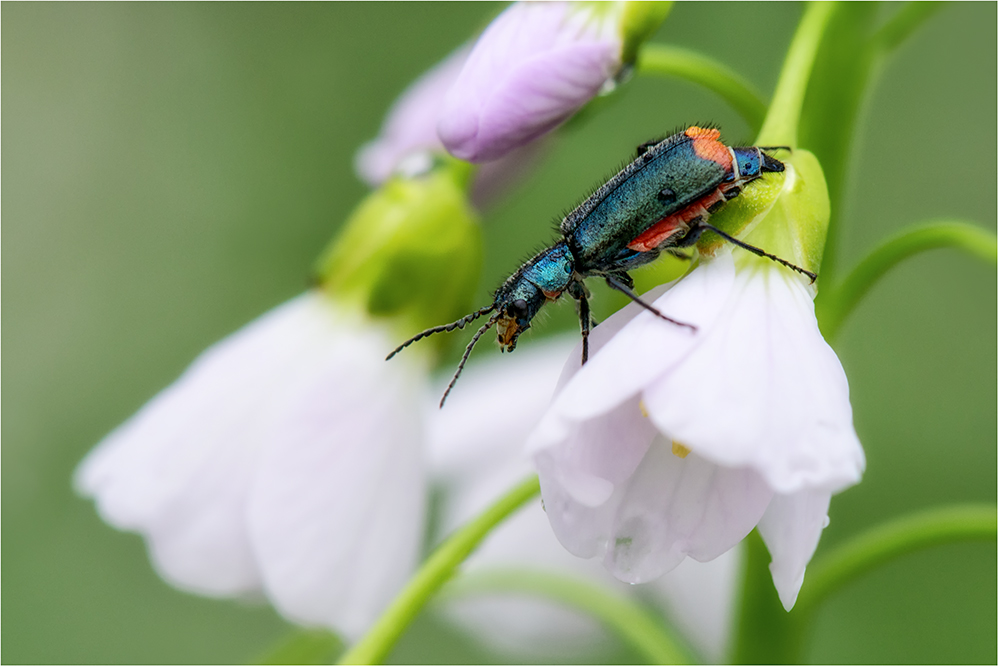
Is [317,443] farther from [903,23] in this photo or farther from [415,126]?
[903,23]

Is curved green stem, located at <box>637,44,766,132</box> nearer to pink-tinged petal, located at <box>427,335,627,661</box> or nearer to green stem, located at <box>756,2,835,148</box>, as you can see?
green stem, located at <box>756,2,835,148</box>

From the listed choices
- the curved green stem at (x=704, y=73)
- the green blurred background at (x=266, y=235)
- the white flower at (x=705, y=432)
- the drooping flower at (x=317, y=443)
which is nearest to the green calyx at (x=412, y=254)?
the drooping flower at (x=317, y=443)

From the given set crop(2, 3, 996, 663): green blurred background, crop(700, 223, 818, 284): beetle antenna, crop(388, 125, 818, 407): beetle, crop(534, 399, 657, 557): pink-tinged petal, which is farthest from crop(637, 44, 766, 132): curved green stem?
crop(2, 3, 996, 663): green blurred background

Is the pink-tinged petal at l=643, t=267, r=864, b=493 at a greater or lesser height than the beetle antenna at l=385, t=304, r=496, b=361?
greater

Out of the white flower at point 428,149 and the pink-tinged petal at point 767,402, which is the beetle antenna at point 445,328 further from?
the pink-tinged petal at point 767,402

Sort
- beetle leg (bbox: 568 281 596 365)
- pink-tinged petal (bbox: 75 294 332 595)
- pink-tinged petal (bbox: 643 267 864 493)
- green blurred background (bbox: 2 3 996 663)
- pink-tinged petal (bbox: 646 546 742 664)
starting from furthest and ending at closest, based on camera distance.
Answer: green blurred background (bbox: 2 3 996 663) → pink-tinged petal (bbox: 646 546 742 664) → pink-tinged petal (bbox: 75 294 332 595) → beetle leg (bbox: 568 281 596 365) → pink-tinged petal (bbox: 643 267 864 493)

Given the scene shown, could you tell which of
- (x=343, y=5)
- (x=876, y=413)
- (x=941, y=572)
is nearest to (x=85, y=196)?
(x=343, y=5)

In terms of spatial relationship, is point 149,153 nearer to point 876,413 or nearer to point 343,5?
point 343,5
